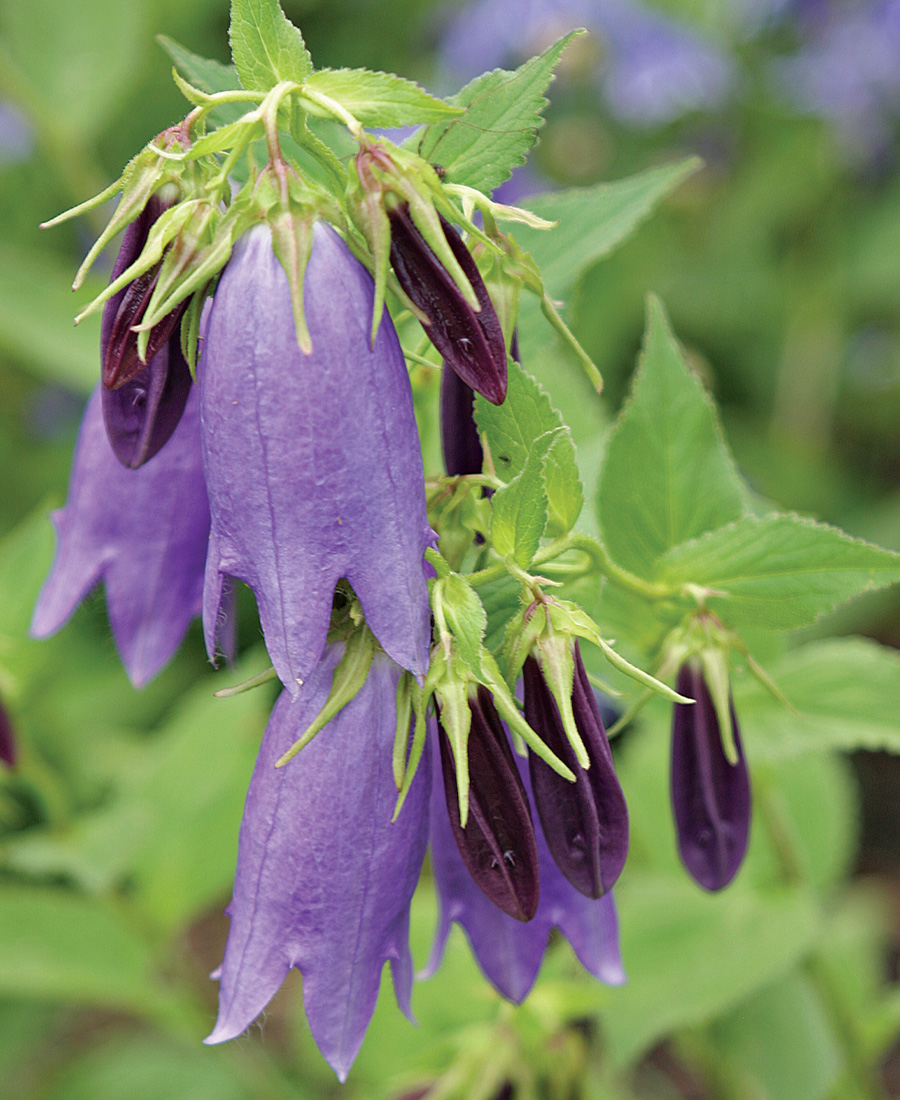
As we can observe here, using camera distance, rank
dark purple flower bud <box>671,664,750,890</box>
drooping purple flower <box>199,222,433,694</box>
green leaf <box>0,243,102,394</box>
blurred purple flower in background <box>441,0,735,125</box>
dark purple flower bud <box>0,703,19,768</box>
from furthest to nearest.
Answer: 1. blurred purple flower in background <box>441,0,735,125</box>
2. green leaf <box>0,243,102,394</box>
3. dark purple flower bud <box>0,703,19,768</box>
4. dark purple flower bud <box>671,664,750,890</box>
5. drooping purple flower <box>199,222,433,694</box>

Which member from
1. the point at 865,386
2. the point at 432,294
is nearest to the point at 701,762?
the point at 432,294

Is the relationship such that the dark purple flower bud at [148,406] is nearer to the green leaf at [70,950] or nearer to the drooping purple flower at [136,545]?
the drooping purple flower at [136,545]

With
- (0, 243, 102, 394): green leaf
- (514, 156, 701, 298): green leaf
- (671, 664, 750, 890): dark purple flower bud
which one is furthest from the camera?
(0, 243, 102, 394): green leaf

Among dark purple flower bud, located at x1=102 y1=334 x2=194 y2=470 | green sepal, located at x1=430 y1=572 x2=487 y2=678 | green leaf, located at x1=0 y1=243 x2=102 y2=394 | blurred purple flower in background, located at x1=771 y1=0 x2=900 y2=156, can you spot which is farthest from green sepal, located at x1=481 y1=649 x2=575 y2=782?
blurred purple flower in background, located at x1=771 y1=0 x2=900 y2=156

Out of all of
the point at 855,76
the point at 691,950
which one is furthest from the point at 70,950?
the point at 855,76

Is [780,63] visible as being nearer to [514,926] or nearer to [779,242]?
[779,242]

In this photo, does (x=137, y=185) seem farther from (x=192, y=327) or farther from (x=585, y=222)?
(x=585, y=222)

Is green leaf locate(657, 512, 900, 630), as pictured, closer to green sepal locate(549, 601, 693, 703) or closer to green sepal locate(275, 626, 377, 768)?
green sepal locate(549, 601, 693, 703)

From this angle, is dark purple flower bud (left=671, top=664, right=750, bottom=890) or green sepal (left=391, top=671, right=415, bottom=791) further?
dark purple flower bud (left=671, top=664, right=750, bottom=890)
